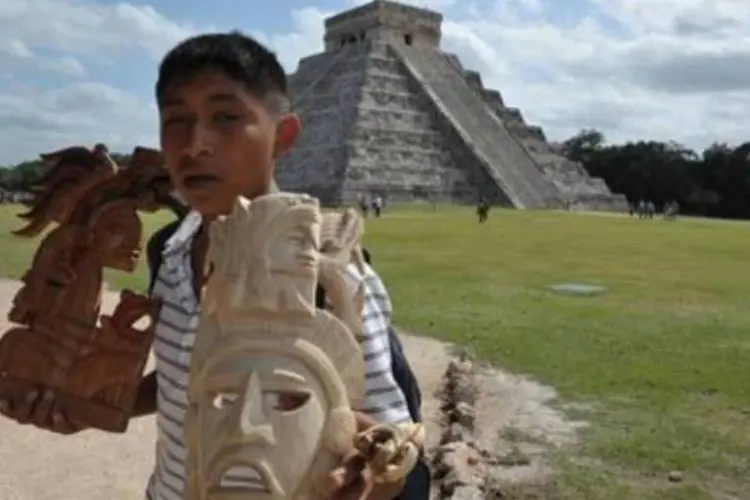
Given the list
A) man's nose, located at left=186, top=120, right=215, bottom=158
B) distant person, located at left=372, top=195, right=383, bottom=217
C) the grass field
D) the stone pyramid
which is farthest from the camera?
the stone pyramid

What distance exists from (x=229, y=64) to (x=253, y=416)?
2.04 feet

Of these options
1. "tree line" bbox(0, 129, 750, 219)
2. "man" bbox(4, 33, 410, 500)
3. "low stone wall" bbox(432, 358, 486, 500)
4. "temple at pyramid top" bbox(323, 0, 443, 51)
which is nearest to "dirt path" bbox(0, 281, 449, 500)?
"low stone wall" bbox(432, 358, 486, 500)

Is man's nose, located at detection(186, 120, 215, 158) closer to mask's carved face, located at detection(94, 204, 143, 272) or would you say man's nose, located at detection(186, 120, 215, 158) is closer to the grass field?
mask's carved face, located at detection(94, 204, 143, 272)

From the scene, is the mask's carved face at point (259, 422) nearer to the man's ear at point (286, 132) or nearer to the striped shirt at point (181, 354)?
the striped shirt at point (181, 354)

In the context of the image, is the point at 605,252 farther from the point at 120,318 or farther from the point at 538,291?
the point at 120,318

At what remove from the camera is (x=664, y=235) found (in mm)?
28250

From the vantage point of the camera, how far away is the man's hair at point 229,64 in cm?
171

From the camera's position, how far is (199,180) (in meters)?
1.70

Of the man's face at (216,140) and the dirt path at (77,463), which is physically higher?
the man's face at (216,140)

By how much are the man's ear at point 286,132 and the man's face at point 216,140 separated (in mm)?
55

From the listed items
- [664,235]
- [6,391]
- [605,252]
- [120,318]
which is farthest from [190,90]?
[664,235]

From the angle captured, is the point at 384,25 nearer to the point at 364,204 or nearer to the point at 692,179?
the point at 364,204

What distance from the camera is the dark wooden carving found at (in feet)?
6.31

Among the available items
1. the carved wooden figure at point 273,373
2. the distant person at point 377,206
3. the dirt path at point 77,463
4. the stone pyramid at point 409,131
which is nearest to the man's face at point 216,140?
the carved wooden figure at point 273,373
